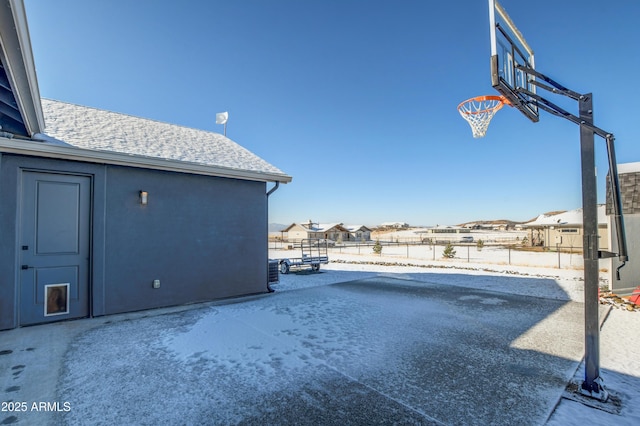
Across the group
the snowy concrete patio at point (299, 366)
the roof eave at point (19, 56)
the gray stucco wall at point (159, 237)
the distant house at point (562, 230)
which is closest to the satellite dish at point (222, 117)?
the gray stucco wall at point (159, 237)

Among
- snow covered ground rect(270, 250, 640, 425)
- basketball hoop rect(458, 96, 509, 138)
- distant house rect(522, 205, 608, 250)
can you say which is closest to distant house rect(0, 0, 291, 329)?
snow covered ground rect(270, 250, 640, 425)

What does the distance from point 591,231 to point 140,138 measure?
7.76 m

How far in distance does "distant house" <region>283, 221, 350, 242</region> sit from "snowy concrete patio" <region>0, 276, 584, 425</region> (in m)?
39.3

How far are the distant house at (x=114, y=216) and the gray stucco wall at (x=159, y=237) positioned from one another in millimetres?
19

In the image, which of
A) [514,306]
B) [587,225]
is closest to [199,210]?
[587,225]

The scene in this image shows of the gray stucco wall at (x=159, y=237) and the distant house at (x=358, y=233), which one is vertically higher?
the gray stucco wall at (x=159, y=237)

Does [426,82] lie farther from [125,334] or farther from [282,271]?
[125,334]

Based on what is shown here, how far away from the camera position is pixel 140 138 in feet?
21.7

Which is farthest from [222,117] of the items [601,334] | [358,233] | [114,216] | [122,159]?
[358,233]

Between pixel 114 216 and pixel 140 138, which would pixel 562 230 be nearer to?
pixel 140 138

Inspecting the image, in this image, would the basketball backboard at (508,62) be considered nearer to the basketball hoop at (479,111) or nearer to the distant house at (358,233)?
the basketball hoop at (479,111)

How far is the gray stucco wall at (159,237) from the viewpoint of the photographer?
15.5ft

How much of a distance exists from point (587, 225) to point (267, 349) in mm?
3843

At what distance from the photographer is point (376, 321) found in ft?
17.4
